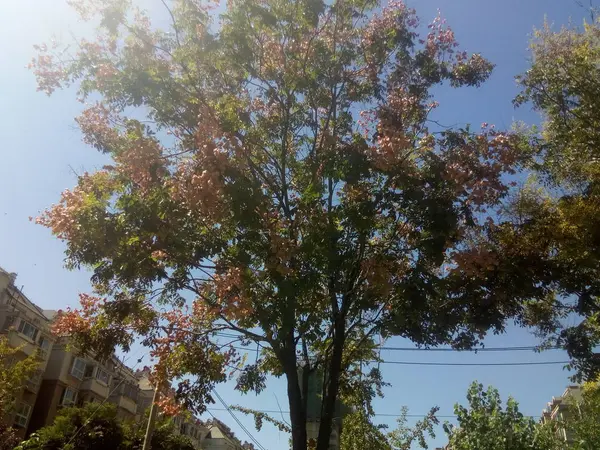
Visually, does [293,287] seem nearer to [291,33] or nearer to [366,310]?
[366,310]

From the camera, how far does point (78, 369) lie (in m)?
36.2

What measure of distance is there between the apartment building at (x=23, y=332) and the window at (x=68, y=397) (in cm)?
154

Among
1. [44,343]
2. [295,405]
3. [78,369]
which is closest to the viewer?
[295,405]

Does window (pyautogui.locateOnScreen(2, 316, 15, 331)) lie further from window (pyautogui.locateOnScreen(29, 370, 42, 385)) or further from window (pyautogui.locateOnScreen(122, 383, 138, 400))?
window (pyautogui.locateOnScreen(122, 383, 138, 400))

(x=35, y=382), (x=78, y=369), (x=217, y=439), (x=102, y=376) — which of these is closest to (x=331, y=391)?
(x=35, y=382)

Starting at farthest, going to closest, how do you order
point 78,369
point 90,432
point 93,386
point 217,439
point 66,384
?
point 217,439
point 93,386
point 78,369
point 66,384
point 90,432

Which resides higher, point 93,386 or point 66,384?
point 93,386

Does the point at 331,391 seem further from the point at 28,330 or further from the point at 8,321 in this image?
the point at 28,330

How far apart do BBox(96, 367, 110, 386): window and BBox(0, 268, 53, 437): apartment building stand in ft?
15.0

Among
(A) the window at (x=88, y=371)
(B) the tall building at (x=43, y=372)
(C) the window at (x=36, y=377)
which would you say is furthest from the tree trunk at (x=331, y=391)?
(A) the window at (x=88, y=371)

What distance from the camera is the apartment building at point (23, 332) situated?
3008 cm

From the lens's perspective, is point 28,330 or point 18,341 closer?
point 18,341

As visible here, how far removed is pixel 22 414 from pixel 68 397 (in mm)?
3356

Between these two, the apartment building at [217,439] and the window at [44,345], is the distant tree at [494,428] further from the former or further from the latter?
the apartment building at [217,439]
